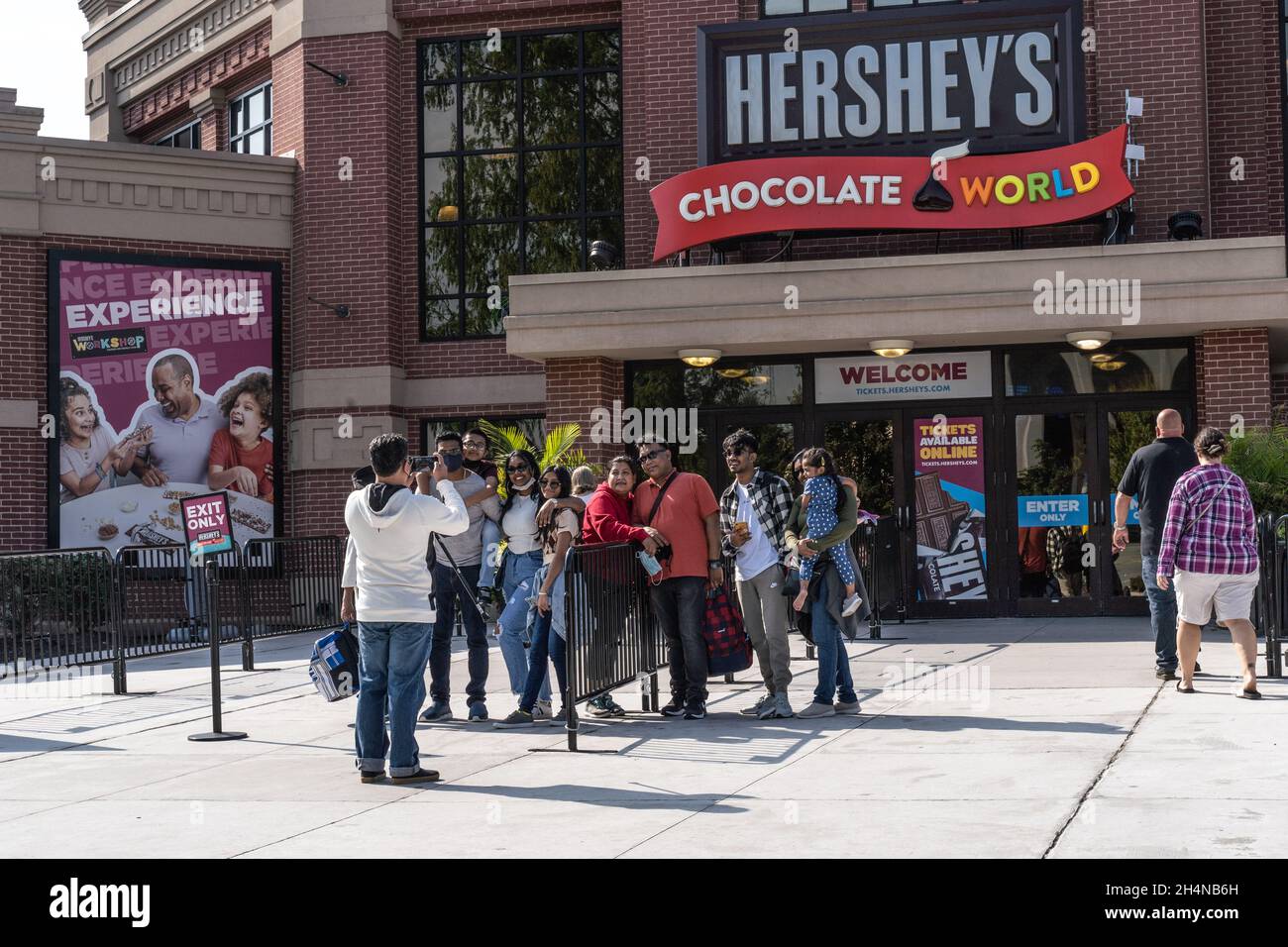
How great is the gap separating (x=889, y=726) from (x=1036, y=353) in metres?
9.42

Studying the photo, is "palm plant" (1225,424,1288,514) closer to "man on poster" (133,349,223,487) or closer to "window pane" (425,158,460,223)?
"window pane" (425,158,460,223)

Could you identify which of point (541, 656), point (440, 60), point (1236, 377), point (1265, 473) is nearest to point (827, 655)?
point (541, 656)

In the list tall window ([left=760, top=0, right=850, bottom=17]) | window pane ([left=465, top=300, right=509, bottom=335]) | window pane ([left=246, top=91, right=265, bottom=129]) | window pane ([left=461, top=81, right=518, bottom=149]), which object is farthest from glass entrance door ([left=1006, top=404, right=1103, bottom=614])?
window pane ([left=246, top=91, right=265, bottom=129])

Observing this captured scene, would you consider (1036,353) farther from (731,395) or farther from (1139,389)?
(731,395)

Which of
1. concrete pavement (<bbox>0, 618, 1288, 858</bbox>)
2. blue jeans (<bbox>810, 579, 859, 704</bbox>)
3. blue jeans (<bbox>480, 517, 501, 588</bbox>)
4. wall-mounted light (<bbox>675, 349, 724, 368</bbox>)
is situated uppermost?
wall-mounted light (<bbox>675, 349, 724, 368</bbox>)

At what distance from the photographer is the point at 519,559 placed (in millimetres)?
10016

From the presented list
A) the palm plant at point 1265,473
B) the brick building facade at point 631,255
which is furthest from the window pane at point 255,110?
the palm plant at point 1265,473

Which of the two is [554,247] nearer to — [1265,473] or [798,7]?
[798,7]

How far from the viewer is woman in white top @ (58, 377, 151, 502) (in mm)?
19109

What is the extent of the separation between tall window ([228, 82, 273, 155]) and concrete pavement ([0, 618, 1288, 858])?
40.2 feet

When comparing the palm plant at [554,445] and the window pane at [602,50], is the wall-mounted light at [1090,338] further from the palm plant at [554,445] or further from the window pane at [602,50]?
the window pane at [602,50]

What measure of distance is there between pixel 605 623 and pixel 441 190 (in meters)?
12.3

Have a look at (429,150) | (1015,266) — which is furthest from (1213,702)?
(429,150)

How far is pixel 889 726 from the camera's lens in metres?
9.34
